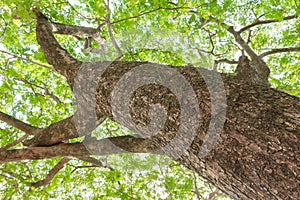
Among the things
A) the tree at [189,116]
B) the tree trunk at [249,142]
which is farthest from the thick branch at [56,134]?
the tree trunk at [249,142]

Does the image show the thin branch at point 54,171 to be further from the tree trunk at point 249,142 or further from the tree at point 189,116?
the tree trunk at point 249,142

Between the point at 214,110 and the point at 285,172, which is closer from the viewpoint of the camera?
the point at 285,172

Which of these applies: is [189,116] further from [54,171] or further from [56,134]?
[54,171]

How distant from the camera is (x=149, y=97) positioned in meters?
2.44

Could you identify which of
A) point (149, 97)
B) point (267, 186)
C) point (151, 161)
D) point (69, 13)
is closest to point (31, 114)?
point (69, 13)

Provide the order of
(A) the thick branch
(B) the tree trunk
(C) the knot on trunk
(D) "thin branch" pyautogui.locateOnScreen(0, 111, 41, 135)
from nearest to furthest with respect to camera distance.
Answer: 1. (B) the tree trunk
2. (A) the thick branch
3. (C) the knot on trunk
4. (D) "thin branch" pyautogui.locateOnScreen(0, 111, 41, 135)

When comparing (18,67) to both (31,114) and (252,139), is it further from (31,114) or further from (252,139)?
(252,139)

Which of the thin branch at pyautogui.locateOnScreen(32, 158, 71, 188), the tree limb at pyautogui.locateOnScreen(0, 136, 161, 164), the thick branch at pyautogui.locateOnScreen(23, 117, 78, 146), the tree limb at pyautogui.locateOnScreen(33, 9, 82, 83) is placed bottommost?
the thin branch at pyautogui.locateOnScreen(32, 158, 71, 188)

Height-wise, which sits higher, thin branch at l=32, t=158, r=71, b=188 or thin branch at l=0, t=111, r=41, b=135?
thin branch at l=0, t=111, r=41, b=135

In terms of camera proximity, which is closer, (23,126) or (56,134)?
(56,134)

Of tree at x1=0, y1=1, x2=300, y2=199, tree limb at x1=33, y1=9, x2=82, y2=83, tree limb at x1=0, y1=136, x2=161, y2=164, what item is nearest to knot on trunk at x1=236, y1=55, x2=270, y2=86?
tree at x1=0, y1=1, x2=300, y2=199

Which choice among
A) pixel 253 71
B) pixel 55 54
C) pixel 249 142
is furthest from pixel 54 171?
pixel 249 142

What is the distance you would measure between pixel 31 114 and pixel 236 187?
736cm

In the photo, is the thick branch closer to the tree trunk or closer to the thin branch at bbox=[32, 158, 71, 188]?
the thin branch at bbox=[32, 158, 71, 188]
